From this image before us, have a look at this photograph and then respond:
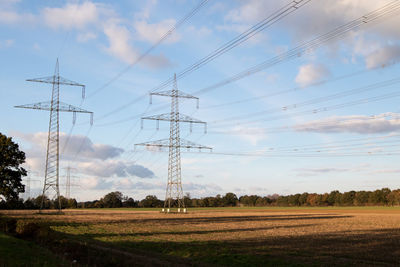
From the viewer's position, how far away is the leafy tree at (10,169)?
228 feet

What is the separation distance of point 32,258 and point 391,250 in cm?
2063

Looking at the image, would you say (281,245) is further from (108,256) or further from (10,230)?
(10,230)

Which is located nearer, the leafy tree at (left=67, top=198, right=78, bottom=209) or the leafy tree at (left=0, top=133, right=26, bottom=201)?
the leafy tree at (left=0, top=133, right=26, bottom=201)

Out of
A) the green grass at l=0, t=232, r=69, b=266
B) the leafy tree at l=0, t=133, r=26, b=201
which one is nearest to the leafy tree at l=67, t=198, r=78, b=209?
the leafy tree at l=0, t=133, r=26, b=201

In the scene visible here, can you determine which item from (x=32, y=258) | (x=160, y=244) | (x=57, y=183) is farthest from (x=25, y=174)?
(x=32, y=258)

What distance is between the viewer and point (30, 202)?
139750 mm

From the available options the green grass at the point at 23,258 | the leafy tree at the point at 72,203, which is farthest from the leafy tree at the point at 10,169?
the leafy tree at the point at 72,203

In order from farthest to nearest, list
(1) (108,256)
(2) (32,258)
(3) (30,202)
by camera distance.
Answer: (3) (30,202), (1) (108,256), (2) (32,258)

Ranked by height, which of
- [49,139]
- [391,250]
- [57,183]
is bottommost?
[391,250]

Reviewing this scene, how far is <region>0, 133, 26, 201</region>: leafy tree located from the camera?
69.6 metres

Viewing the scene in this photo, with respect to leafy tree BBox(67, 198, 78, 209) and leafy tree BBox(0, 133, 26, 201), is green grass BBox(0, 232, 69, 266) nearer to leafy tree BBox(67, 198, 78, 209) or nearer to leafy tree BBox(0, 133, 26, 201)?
leafy tree BBox(0, 133, 26, 201)

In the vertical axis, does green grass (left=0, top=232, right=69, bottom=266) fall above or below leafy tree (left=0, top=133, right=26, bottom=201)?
below

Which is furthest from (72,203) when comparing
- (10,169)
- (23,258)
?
(23,258)

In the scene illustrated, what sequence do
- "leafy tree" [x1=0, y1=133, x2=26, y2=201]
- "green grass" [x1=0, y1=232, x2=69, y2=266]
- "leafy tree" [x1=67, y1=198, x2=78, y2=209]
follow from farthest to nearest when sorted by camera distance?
"leafy tree" [x1=67, y1=198, x2=78, y2=209], "leafy tree" [x1=0, y1=133, x2=26, y2=201], "green grass" [x1=0, y1=232, x2=69, y2=266]
